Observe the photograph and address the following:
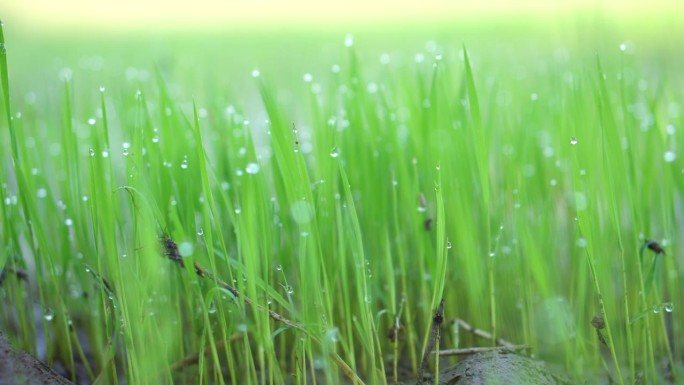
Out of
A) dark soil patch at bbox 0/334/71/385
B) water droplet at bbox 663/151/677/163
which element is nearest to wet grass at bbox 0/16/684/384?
water droplet at bbox 663/151/677/163

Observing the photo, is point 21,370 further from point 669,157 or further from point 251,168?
point 669,157

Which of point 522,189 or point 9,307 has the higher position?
point 522,189

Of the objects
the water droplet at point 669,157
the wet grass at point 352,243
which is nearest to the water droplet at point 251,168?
the wet grass at point 352,243

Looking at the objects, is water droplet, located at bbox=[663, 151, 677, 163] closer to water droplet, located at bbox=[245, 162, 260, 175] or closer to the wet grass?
the wet grass

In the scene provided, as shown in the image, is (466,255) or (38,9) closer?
(466,255)

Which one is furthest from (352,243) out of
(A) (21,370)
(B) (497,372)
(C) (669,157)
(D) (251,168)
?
(C) (669,157)

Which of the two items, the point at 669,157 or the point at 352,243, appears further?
the point at 669,157

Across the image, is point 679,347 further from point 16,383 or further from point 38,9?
point 38,9

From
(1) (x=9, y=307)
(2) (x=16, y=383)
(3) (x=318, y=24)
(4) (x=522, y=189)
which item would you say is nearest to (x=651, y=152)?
(4) (x=522, y=189)
